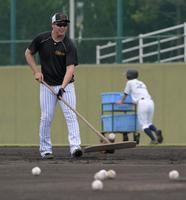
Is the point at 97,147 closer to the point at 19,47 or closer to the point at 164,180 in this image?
the point at 164,180

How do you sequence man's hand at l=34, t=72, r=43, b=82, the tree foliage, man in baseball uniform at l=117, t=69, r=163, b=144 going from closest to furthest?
man's hand at l=34, t=72, r=43, b=82 < man in baseball uniform at l=117, t=69, r=163, b=144 < the tree foliage

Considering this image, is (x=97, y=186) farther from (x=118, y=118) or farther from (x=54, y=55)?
(x=118, y=118)

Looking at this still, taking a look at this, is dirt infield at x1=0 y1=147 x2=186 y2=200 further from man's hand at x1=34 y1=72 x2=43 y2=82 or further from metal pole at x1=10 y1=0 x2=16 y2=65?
metal pole at x1=10 y1=0 x2=16 y2=65

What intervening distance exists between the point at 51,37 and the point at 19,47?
8983 mm

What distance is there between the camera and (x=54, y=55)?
1358 cm

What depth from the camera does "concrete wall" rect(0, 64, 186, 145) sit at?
21938 millimetres

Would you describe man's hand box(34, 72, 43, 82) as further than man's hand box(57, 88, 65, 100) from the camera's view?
Yes

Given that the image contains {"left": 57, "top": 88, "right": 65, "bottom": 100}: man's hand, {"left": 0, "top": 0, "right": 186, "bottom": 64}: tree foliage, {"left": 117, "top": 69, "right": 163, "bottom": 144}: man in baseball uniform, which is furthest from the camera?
{"left": 0, "top": 0, "right": 186, "bottom": 64}: tree foliage

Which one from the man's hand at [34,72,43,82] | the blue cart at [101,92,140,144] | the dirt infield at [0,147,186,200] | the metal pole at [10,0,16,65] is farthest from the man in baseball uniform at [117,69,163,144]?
the man's hand at [34,72,43,82]

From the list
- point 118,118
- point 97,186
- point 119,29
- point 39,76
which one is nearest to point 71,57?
point 39,76

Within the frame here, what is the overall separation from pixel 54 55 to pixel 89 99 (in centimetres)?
891

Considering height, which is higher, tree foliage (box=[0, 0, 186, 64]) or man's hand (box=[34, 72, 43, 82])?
tree foliage (box=[0, 0, 186, 64])

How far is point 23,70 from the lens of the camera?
2283 centimetres

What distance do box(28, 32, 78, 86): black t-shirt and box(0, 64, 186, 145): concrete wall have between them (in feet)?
27.7
